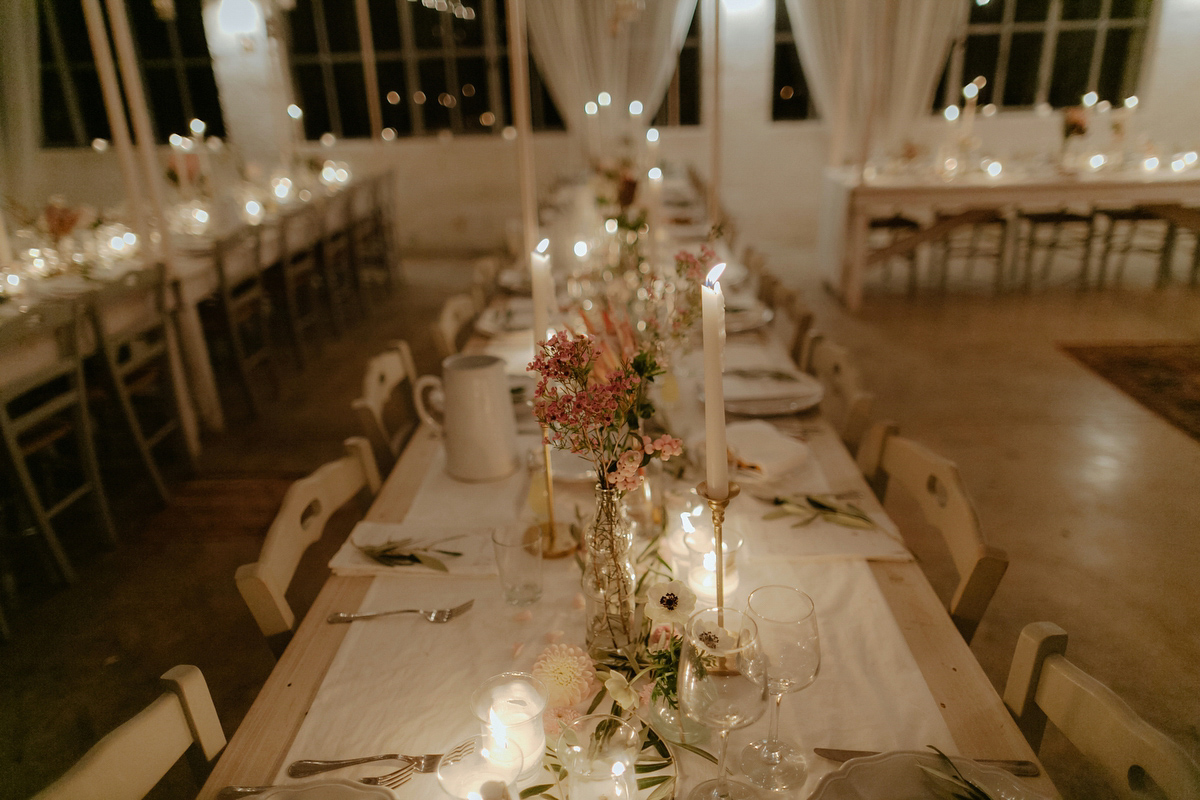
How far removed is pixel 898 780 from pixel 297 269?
4.24m

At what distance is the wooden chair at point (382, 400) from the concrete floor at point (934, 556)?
745 mm

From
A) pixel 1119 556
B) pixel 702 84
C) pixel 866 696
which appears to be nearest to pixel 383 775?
pixel 866 696

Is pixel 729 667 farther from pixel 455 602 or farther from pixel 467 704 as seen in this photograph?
pixel 455 602

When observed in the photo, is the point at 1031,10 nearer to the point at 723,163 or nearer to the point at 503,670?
the point at 723,163

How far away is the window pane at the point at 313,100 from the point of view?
23.8 feet

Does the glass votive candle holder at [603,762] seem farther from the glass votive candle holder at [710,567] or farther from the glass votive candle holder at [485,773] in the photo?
the glass votive candle holder at [710,567]

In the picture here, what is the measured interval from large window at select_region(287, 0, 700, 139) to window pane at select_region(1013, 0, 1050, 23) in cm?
275

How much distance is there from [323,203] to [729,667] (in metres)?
4.64

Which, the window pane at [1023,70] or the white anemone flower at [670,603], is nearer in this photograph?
the white anemone flower at [670,603]

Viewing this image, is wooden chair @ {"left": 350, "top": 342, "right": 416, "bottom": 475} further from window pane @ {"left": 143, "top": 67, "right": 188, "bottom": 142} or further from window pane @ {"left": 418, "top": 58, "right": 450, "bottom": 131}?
window pane @ {"left": 143, "top": 67, "right": 188, "bottom": 142}

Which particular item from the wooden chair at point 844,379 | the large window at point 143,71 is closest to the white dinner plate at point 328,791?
the wooden chair at point 844,379

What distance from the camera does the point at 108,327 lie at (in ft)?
9.57

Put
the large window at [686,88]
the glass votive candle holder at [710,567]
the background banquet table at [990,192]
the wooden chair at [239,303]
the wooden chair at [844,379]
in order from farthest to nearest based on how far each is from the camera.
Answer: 1. the large window at [686,88]
2. the background banquet table at [990,192]
3. the wooden chair at [239,303]
4. the wooden chair at [844,379]
5. the glass votive candle holder at [710,567]

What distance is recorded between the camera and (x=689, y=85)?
736 cm
